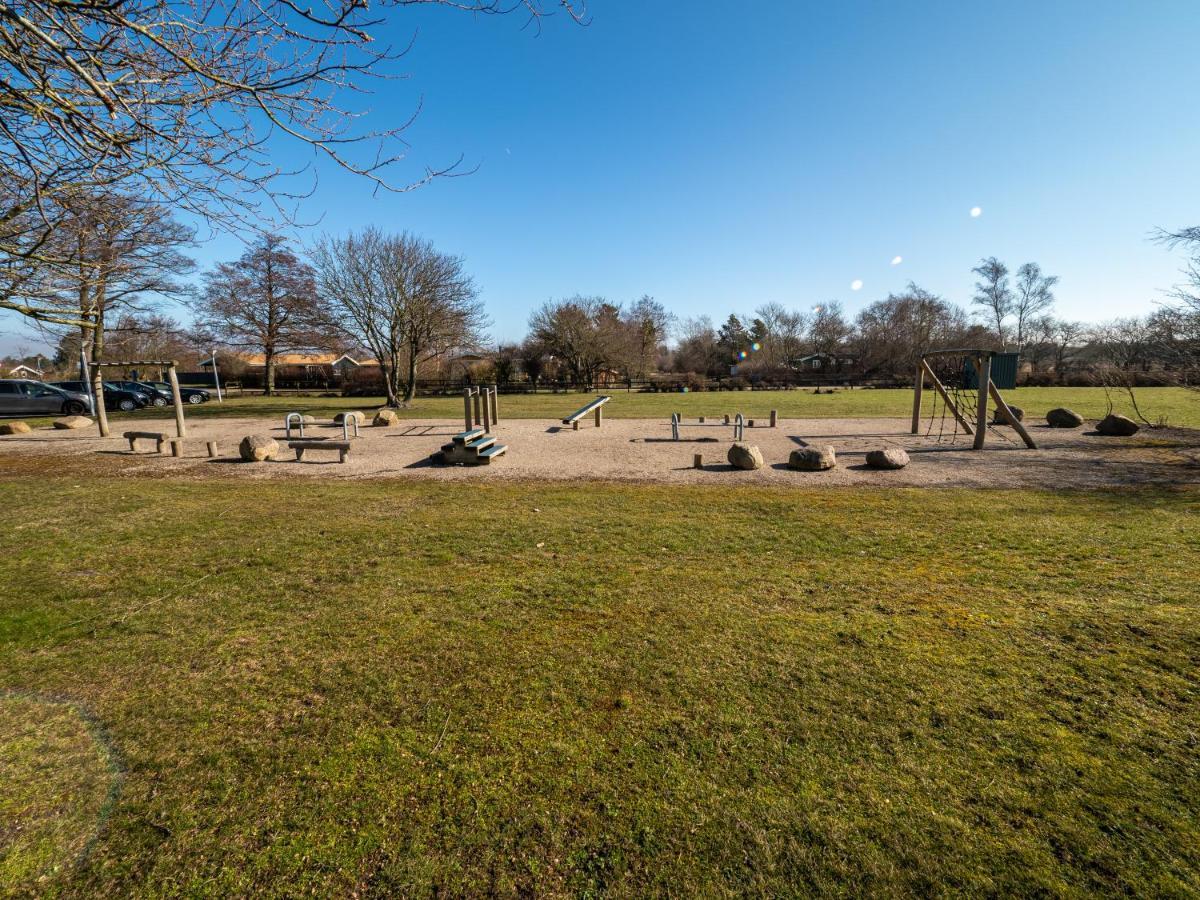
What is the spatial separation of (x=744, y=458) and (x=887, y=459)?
2912mm

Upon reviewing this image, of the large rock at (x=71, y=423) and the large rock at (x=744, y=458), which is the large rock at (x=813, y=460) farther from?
the large rock at (x=71, y=423)

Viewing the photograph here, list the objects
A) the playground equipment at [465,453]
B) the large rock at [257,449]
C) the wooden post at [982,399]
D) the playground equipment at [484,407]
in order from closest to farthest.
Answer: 1. the playground equipment at [465,453]
2. the large rock at [257,449]
3. the wooden post at [982,399]
4. the playground equipment at [484,407]

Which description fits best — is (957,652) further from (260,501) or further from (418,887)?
(260,501)

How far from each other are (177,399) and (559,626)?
60.0ft

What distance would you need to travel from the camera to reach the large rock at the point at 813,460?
10805 millimetres

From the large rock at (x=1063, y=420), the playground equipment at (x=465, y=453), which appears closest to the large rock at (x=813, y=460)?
the playground equipment at (x=465, y=453)

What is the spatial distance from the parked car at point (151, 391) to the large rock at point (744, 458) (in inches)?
1372

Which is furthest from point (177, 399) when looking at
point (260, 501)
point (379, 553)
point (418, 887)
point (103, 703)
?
point (418, 887)

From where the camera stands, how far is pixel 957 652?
3.74 m

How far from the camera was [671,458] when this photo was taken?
42.3ft

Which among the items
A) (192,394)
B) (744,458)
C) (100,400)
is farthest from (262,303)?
(744,458)

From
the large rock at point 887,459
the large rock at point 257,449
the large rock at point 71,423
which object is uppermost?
the large rock at point 71,423

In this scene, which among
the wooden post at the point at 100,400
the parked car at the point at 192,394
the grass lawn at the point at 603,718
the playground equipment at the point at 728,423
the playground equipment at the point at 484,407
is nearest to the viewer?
the grass lawn at the point at 603,718

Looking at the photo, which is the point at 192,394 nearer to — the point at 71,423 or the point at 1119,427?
the point at 71,423
